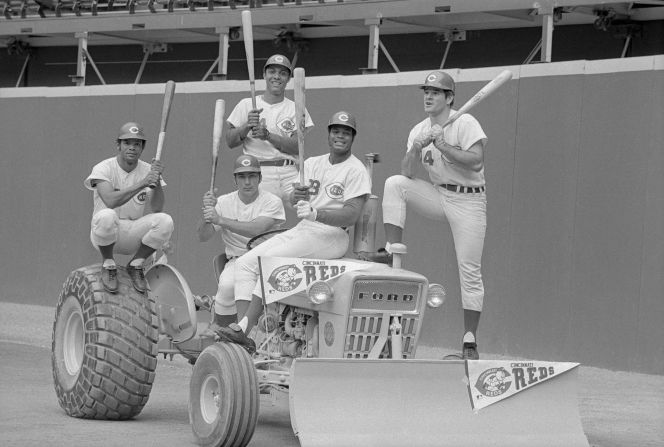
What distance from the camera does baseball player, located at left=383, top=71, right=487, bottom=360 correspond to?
9.58 meters

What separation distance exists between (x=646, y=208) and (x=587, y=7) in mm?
4935

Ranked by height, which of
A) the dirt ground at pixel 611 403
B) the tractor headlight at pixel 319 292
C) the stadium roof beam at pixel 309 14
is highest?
the stadium roof beam at pixel 309 14

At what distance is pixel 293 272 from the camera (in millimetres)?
8336

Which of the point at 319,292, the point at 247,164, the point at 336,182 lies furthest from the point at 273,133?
the point at 319,292

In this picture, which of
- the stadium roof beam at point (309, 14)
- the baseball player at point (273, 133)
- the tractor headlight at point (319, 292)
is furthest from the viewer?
the stadium roof beam at point (309, 14)

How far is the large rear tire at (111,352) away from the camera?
8.82 metres

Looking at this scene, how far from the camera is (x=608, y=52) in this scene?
16938 millimetres

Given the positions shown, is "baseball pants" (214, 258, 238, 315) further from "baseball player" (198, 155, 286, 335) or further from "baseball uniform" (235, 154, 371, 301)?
"baseball uniform" (235, 154, 371, 301)

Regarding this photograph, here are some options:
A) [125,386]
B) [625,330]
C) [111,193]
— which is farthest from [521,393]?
[625,330]

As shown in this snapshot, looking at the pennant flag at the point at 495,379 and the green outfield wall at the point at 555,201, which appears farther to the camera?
the green outfield wall at the point at 555,201

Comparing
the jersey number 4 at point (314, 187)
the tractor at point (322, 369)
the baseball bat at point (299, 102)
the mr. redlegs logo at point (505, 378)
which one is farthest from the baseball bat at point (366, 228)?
the mr. redlegs logo at point (505, 378)

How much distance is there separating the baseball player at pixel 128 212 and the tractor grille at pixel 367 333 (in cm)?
184

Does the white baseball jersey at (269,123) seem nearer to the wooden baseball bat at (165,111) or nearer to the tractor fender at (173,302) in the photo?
the wooden baseball bat at (165,111)

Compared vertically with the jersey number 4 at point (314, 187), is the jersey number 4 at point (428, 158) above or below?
above
